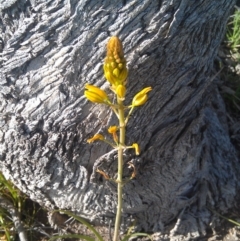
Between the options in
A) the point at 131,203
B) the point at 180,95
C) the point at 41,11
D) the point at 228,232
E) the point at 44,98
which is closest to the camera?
the point at 41,11

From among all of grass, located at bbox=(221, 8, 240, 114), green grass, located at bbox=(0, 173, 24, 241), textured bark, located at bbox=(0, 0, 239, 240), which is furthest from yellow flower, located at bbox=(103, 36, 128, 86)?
grass, located at bbox=(221, 8, 240, 114)

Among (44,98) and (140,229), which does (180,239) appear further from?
(44,98)

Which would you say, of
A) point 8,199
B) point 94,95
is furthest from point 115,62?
point 8,199

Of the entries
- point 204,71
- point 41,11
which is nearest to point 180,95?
point 204,71

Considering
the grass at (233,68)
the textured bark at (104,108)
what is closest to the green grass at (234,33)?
the grass at (233,68)

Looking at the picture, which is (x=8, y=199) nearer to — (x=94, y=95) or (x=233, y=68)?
(x=94, y=95)

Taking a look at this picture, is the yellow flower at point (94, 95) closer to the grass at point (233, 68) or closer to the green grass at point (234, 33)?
the grass at point (233, 68)

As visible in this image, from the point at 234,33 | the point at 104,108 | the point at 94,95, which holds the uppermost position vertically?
the point at 94,95
